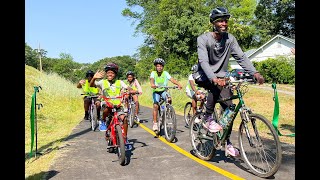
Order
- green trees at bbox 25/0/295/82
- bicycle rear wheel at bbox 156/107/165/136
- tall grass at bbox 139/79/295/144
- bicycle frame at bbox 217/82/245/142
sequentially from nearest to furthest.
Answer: bicycle frame at bbox 217/82/245/142, bicycle rear wheel at bbox 156/107/165/136, tall grass at bbox 139/79/295/144, green trees at bbox 25/0/295/82

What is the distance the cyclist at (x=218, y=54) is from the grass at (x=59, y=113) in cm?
333

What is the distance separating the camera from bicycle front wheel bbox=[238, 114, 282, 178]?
4738 mm

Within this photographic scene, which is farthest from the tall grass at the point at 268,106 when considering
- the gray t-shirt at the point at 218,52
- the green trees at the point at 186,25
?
the green trees at the point at 186,25

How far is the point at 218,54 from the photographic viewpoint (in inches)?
224

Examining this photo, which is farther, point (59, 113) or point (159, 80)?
point (59, 113)

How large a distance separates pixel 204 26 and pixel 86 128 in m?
30.8

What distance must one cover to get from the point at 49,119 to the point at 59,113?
266 centimetres

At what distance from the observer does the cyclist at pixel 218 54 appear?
214 inches

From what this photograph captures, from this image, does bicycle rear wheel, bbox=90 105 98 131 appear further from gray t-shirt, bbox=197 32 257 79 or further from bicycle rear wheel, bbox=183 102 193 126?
gray t-shirt, bbox=197 32 257 79

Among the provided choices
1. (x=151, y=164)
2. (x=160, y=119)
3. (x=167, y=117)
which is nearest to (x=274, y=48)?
(x=160, y=119)

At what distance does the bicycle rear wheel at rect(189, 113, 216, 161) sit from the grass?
277 cm

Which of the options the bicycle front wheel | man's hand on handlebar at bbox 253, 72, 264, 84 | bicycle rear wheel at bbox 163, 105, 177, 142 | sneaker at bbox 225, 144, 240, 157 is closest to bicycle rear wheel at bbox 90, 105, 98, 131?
bicycle rear wheel at bbox 163, 105, 177, 142

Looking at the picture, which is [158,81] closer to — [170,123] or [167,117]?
[167,117]

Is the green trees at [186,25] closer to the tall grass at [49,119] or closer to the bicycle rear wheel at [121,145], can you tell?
the tall grass at [49,119]
